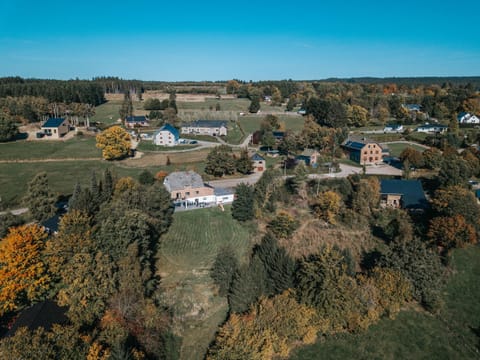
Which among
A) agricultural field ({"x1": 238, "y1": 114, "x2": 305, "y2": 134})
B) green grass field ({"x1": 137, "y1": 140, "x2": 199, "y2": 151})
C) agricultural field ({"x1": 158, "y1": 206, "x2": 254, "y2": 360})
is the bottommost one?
agricultural field ({"x1": 158, "y1": 206, "x2": 254, "y2": 360})

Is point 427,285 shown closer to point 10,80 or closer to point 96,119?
point 96,119

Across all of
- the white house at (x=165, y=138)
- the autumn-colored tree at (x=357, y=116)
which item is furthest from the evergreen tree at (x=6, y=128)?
the autumn-colored tree at (x=357, y=116)

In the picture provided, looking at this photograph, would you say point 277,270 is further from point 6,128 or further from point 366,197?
point 6,128

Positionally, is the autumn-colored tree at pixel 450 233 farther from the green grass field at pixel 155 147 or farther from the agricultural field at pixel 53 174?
the green grass field at pixel 155 147

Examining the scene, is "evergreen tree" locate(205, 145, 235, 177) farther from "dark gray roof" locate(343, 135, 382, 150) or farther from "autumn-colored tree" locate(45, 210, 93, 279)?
"autumn-colored tree" locate(45, 210, 93, 279)

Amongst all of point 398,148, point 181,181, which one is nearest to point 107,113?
point 181,181

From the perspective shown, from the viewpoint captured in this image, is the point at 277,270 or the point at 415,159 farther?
the point at 415,159

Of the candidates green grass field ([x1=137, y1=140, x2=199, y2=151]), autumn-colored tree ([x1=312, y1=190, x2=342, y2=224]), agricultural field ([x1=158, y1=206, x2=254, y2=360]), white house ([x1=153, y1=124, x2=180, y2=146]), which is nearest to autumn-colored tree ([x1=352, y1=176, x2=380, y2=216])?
autumn-colored tree ([x1=312, y1=190, x2=342, y2=224])

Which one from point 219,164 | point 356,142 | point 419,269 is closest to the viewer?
point 419,269
